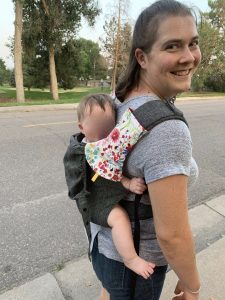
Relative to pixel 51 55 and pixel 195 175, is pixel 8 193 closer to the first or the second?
pixel 195 175

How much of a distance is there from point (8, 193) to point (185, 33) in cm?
353

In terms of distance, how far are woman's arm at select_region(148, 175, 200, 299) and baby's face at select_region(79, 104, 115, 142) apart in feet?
1.25

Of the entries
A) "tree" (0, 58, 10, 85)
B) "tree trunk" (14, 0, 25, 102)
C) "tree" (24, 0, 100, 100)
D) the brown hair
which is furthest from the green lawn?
"tree" (0, 58, 10, 85)

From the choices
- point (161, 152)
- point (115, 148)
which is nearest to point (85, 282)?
point (115, 148)

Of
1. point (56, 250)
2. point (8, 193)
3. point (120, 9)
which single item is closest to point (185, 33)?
point (56, 250)

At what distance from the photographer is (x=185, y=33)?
1102mm

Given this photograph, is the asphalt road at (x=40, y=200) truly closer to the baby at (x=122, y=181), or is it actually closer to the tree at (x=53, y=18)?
the baby at (x=122, y=181)

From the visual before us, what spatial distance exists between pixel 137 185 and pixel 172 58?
1.52 ft

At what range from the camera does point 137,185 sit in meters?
1.12

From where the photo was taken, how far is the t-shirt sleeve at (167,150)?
1.00 meters

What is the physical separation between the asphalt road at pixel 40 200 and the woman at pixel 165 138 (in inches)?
65.3

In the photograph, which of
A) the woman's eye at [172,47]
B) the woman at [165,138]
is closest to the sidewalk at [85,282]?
the woman at [165,138]

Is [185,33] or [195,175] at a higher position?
[185,33]

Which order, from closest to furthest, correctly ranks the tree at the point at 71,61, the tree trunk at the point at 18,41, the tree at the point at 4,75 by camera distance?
1. the tree trunk at the point at 18,41
2. the tree at the point at 71,61
3. the tree at the point at 4,75
